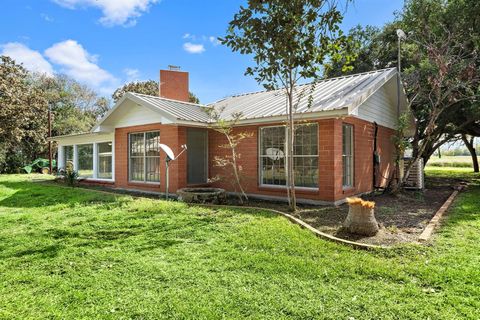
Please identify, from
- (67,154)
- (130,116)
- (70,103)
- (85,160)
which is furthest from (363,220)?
(70,103)

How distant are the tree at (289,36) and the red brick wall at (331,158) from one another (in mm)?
2007

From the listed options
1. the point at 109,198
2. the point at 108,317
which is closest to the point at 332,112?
the point at 108,317

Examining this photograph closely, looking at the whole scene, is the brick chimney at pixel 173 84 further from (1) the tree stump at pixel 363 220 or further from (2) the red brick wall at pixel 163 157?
(1) the tree stump at pixel 363 220

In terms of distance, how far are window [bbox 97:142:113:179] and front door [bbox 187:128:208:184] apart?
5.04 meters

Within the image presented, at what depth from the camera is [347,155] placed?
9.66 metres

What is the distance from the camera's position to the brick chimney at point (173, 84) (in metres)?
15.8

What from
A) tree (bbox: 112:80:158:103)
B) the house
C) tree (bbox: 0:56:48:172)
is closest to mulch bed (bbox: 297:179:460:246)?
the house

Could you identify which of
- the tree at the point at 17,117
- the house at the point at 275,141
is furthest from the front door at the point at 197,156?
the tree at the point at 17,117

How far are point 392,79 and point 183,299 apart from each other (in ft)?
35.8

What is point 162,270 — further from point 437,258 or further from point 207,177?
point 207,177

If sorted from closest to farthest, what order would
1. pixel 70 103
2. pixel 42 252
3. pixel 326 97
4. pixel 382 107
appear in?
pixel 42 252, pixel 326 97, pixel 382 107, pixel 70 103

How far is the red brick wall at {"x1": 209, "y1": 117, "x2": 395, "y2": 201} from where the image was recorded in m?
8.35

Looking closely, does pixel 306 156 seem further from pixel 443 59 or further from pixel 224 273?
pixel 224 273

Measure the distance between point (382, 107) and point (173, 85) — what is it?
10157 millimetres
